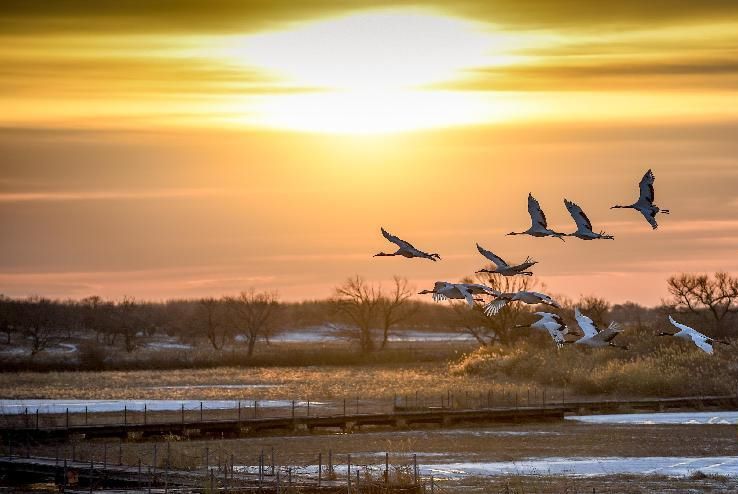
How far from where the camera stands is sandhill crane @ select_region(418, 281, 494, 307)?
33.6 metres

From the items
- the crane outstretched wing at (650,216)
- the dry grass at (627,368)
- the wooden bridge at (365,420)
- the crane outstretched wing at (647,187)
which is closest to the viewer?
the crane outstretched wing at (650,216)

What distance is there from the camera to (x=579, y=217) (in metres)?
33.7

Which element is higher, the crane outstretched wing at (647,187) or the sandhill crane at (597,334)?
the crane outstretched wing at (647,187)

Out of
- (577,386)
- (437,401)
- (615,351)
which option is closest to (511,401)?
(437,401)

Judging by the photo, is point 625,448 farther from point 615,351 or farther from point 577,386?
point 615,351

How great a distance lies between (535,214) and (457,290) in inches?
101

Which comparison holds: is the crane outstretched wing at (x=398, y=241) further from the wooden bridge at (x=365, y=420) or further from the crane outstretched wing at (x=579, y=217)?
the wooden bridge at (x=365, y=420)

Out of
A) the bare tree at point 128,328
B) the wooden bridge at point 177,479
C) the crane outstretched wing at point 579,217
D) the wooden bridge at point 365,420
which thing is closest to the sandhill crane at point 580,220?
the crane outstretched wing at point 579,217

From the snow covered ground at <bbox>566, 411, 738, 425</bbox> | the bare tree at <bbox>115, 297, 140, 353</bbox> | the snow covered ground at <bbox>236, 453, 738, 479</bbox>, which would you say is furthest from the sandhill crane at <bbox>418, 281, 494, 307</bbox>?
the bare tree at <bbox>115, 297, 140, 353</bbox>

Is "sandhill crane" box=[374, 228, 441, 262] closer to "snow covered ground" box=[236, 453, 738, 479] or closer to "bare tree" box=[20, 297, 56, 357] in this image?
"snow covered ground" box=[236, 453, 738, 479]

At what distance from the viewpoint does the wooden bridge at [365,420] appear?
65.6m

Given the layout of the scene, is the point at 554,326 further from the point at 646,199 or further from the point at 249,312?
the point at 249,312

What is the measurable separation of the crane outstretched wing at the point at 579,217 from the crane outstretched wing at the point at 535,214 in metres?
0.70

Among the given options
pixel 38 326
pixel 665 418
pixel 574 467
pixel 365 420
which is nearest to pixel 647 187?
pixel 574 467
